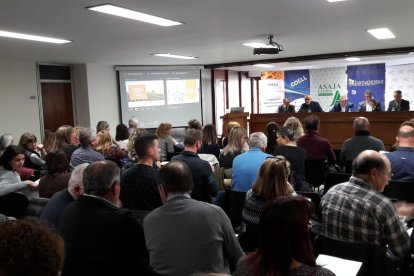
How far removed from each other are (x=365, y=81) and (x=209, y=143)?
Result: 8544 millimetres

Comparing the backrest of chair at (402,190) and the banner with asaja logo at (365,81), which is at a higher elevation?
the banner with asaja logo at (365,81)

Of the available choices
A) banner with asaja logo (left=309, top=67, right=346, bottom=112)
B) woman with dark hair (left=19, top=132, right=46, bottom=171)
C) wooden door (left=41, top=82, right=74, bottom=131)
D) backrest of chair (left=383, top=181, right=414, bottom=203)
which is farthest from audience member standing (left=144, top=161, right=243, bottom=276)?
banner with asaja logo (left=309, top=67, right=346, bottom=112)

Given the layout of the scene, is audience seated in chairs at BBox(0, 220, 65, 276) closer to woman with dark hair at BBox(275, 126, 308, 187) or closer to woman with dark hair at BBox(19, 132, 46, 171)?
woman with dark hair at BBox(275, 126, 308, 187)

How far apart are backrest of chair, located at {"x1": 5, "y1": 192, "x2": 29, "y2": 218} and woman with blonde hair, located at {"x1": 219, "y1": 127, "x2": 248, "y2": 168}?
2.18 metres

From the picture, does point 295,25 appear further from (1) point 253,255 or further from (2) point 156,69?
(2) point 156,69

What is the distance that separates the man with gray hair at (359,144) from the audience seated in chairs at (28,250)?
4.55 metres

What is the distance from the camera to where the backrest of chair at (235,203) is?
3.30m

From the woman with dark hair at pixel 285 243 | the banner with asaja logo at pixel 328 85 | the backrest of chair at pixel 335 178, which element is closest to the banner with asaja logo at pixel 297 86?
the banner with asaja logo at pixel 328 85

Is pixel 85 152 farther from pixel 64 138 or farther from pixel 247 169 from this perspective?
pixel 247 169

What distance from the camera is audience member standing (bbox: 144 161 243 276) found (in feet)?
6.52

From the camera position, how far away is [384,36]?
23.0 feet

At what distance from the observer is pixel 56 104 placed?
30.2ft

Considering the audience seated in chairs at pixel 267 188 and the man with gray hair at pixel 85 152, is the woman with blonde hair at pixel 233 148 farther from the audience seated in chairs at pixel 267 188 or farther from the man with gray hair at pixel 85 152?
the audience seated in chairs at pixel 267 188

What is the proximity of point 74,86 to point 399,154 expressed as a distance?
7.88 meters
